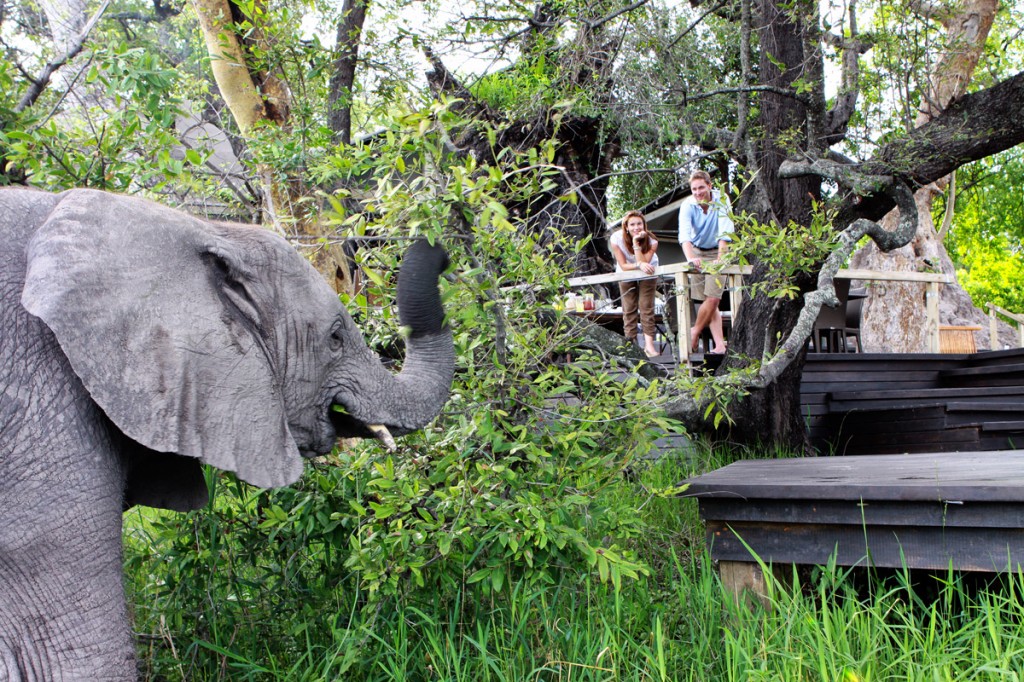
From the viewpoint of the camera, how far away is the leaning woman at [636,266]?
7.74 m

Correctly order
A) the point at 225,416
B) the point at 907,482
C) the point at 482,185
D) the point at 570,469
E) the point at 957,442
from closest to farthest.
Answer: the point at 225,416 < the point at 482,185 < the point at 570,469 < the point at 907,482 < the point at 957,442

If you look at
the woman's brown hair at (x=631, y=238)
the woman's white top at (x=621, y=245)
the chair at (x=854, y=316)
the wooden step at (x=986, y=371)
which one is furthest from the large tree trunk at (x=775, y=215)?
the chair at (x=854, y=316)

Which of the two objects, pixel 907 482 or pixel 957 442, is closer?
pixel 907 482

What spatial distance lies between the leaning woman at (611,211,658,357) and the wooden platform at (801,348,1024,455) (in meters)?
1.88

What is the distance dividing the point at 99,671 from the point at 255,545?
1.60 metres

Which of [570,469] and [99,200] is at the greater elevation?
[99,200]

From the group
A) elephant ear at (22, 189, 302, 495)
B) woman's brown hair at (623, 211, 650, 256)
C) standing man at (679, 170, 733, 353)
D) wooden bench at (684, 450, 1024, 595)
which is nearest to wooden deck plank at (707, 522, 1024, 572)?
wooden bench at (684, 450, 1024, 595)

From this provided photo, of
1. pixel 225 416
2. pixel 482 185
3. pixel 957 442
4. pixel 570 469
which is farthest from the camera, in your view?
pixel 957 442

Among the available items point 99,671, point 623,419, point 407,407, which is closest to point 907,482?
point 623,419

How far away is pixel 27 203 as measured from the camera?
247cm

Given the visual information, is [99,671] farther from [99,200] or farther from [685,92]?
[685,92]

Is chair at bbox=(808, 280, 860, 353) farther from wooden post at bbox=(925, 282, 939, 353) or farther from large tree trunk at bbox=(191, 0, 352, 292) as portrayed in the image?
A: large tree trunk at bbox=(191, 0, 352, 292)

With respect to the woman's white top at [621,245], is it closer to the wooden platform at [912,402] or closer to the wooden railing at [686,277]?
the wooden railing at [686,277]

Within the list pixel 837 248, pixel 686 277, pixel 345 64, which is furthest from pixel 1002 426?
pixel 345 64
